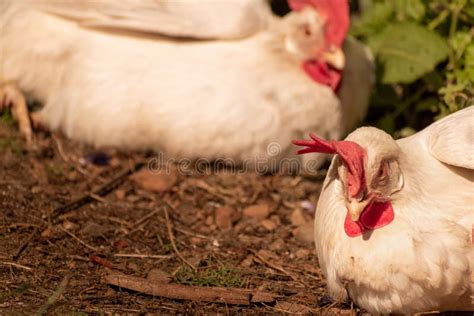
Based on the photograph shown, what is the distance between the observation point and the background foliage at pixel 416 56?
481cm

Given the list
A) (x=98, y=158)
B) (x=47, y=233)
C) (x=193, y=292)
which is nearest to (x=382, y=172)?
(x=193, y=292)

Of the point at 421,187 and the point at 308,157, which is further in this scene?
the point at 308,157

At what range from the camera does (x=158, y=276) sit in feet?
11.6

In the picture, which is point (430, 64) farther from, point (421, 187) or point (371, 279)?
point (371, 279)

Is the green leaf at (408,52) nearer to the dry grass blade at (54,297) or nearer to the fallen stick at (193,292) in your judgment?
the fallen stick at (193,292)

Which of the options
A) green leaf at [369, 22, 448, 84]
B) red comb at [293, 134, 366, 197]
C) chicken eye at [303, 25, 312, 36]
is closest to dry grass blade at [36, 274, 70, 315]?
red comb at [293, 134, 366, 197]

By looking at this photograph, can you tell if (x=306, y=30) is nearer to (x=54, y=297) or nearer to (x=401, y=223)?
(x=401, y=223)

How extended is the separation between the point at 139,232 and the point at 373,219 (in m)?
1.48

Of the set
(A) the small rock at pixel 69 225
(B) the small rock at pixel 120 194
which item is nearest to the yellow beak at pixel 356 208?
(A) the small rock at pixel 69 225

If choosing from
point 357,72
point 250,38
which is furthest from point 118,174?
point 357,72

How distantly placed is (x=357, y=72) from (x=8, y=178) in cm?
214

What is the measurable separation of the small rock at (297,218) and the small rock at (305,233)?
48 mm

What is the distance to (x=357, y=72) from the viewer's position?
16.4 feet

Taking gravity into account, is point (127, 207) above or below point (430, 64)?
below
